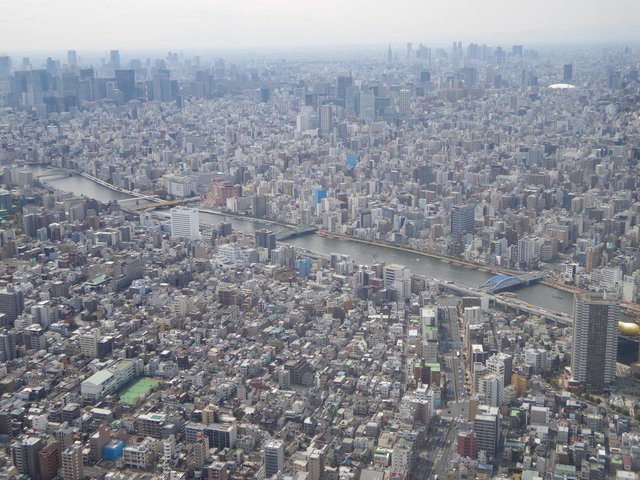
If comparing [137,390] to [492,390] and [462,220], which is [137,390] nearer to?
[492,390]

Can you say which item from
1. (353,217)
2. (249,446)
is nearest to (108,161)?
(353,217)

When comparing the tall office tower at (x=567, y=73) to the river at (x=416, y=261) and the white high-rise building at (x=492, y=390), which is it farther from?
the white high-rise building at (x=492, y=390)

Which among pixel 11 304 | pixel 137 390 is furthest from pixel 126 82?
pixel 137 390

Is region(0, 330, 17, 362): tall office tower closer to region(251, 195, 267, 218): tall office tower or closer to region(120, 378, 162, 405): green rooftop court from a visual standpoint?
region(120, 378, 162, 405): green rooftop court

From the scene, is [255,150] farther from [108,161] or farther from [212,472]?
[212,472]

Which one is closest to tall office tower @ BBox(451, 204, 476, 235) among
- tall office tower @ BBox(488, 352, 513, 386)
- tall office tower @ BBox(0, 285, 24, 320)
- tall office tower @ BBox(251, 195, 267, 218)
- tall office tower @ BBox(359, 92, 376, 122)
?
tall office tower @ BBox(251, 195, 267, 218)

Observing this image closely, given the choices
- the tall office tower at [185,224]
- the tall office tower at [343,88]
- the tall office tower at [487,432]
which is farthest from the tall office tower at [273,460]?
the tall office tower at [343,88]
